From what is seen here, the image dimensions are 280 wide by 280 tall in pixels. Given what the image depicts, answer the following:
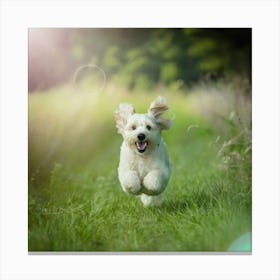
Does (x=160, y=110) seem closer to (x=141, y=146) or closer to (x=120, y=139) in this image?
(x=141, y=146)

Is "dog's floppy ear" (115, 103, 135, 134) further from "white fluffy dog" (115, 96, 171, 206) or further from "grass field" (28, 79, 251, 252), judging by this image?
"grass field" (28, 79, 251, 252)

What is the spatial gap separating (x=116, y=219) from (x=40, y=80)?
1.97 meters

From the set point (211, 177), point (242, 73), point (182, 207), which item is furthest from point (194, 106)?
point (182, 207)

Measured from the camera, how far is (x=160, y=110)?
5.14 metres

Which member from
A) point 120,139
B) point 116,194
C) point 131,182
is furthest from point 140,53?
point 131,182

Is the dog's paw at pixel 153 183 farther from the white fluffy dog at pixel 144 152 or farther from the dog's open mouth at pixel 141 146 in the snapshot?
the dog's open mouth at pixel 141 146

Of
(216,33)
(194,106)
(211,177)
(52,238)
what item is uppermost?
(216,33)

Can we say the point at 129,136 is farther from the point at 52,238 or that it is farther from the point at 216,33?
the point at 216,33

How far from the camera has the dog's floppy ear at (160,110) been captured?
5.09m

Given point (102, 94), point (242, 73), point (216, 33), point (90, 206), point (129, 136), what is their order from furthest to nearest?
point (102, 94) < point (242, 73) < point (216, 33) < point (90, 206) < point (129, 136)

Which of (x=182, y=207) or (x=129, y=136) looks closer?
(x=129, y=136)

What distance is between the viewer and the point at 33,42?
18.3 ft

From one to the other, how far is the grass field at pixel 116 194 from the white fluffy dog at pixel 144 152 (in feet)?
1.35

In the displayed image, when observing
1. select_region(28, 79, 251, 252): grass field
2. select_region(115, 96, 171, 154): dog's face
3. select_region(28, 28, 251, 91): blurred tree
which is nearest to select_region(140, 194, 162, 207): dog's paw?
select_region(28, 79, 251, 252): grass field
